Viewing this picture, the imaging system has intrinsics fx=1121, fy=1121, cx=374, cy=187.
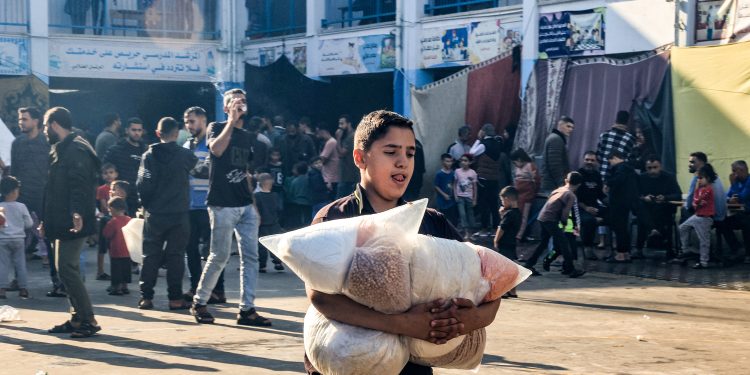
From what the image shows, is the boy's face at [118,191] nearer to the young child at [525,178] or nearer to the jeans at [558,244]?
the jeans at [558,244]

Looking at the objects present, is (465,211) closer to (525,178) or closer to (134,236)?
(525,178)

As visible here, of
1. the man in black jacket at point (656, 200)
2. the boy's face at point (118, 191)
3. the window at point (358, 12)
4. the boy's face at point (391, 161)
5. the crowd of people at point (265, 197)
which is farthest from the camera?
the window at point (358, 12)

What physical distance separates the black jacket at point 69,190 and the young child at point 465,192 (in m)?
9.94

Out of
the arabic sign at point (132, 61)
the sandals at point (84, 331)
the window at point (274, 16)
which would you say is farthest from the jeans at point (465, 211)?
the arabic sign at point (132, 61)

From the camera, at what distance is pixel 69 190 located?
8.77 meters

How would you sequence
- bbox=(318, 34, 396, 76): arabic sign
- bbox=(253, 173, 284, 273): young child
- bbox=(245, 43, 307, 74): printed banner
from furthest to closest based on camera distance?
1. bbox=(245, 43, 307, 74): printed banner
2. bbox=(318, 34, 396, 76): arabic sign
3. bbox=(253, 173, 284, 273): young child

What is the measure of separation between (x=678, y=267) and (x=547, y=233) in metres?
2.21

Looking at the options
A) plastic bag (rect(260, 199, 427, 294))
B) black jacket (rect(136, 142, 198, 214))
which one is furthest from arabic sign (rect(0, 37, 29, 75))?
plastic bag (rect(260, 199, 427, 294))

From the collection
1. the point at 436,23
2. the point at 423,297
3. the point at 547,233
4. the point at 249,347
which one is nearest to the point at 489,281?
the point at 423,297

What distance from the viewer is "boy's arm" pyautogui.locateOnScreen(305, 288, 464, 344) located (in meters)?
3.36

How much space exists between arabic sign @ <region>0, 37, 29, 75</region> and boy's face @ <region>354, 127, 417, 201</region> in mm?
23714

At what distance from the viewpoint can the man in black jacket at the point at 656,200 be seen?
15.5m

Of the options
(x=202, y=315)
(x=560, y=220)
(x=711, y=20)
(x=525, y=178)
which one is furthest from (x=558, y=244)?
(x=202, y=315)

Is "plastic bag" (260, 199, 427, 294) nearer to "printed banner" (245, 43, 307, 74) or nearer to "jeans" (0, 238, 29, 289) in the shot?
"jeans" (0, 238, 29, 289)
